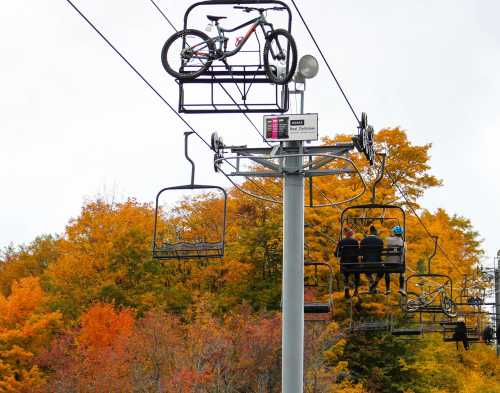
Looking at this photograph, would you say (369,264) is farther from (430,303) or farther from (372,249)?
(430,303)

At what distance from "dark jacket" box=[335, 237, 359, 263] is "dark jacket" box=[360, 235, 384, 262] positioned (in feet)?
0.55

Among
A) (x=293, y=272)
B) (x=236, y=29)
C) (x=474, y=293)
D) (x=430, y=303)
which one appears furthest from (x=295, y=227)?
(x=474, y=293)

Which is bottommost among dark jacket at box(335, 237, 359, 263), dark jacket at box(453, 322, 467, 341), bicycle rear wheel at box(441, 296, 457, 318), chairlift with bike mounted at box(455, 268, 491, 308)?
dark jacket at box(453, 322, 467, 341)

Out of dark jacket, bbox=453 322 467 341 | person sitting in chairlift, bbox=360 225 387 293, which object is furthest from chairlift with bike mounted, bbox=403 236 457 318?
person sitting in chairlift, bbox=360 225 387 293

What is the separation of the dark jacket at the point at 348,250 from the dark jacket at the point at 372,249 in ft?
0.55

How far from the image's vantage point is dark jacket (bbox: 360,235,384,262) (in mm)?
22359

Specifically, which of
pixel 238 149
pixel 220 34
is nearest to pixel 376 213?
pixel 238 149

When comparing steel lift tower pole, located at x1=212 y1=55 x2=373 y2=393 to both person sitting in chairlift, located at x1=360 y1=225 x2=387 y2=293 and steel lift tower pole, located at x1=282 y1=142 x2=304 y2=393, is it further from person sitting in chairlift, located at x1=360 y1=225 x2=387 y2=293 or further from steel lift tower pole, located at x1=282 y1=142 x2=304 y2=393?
person sitting in chairlift, located at x1=360 y1=225 x2=387 y2=293

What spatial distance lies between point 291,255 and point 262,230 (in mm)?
35615

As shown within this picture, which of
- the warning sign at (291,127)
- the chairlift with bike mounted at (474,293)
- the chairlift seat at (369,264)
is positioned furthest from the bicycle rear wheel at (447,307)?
the warning sign at (291,127)

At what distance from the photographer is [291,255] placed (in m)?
20.5

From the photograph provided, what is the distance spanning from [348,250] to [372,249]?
0.47 metres

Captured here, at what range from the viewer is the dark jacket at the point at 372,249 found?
2236 centimetres

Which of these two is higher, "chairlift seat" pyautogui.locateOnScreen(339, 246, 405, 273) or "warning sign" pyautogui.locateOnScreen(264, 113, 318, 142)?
"warning sign" pyautogui.locateOnScreen(264, 113, 318, 142)
